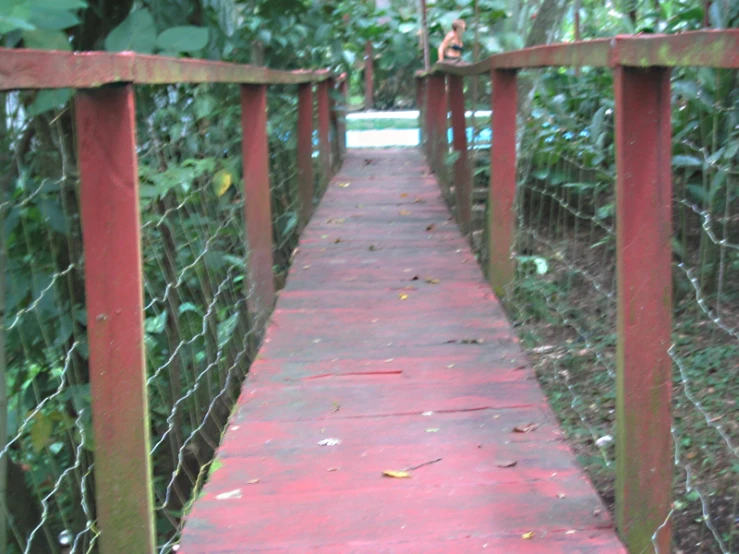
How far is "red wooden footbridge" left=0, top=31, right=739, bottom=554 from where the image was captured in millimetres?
1915

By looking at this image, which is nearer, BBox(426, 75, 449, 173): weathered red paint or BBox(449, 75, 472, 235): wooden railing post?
BBox(449, 75, 472, 235): wooden railing post

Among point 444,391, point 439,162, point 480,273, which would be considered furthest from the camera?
point 439,162

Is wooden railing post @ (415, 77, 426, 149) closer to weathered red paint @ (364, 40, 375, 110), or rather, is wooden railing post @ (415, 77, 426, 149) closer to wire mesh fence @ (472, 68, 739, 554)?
wire mesh fence @ (472, 68, 739, 554)

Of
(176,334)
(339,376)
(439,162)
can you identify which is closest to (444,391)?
(339,376)

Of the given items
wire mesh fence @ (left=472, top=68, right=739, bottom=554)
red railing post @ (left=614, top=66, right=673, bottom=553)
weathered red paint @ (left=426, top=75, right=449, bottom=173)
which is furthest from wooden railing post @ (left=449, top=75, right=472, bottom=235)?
red railing post @ (left=614, top=66, right=673, bottom=553)

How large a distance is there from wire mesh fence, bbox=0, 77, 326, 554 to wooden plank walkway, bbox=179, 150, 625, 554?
0.71 ft

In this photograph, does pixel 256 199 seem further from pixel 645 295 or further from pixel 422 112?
pixel 422 112

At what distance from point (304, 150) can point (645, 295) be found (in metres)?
4.29

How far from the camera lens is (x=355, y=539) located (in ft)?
7.31

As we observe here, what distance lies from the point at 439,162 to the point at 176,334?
466 cm

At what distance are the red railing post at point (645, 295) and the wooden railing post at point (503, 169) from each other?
1932 mm

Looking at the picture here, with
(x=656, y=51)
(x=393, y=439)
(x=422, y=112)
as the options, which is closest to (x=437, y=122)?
(x=422, y=112)

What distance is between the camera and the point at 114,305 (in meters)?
1.92

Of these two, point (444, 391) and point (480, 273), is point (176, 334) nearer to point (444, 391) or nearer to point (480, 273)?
point (444, 391)
